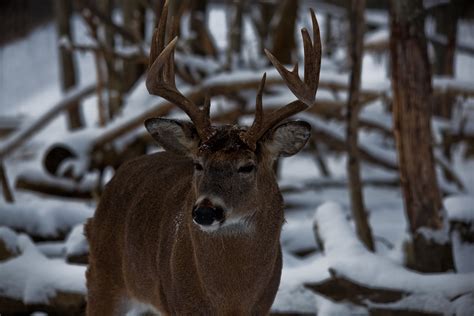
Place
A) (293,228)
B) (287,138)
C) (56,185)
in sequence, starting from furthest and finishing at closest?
(56,185) → (293,228) → (287,138)

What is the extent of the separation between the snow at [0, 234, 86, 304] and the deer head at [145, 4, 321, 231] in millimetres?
1873

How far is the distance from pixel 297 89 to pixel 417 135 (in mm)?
2527

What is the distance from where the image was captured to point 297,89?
13.8 ft

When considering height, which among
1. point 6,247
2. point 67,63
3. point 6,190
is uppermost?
point 67,63

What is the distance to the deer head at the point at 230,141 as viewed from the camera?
4.03 metres

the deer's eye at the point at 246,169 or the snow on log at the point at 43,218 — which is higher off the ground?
the deer's eye at the point at 246,169

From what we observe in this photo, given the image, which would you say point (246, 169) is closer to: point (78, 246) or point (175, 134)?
point (175, 134)

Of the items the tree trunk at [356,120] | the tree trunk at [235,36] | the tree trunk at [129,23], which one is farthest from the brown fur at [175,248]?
the tree trunk at [129,23]

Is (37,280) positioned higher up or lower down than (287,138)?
lower down

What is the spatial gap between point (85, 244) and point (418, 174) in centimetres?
259

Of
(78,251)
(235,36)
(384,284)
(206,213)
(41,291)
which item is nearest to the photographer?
(206,213)

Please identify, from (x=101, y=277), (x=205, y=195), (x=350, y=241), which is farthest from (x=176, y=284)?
(x=350, y=241)

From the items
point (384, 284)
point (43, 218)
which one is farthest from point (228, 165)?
point (43, 218)

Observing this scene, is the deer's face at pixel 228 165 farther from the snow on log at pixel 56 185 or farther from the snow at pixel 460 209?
the snow on log at pixel 56 185
